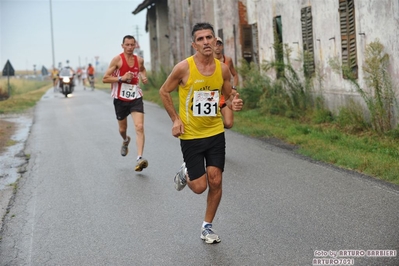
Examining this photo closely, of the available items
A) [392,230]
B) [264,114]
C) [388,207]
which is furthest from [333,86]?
[392,230]

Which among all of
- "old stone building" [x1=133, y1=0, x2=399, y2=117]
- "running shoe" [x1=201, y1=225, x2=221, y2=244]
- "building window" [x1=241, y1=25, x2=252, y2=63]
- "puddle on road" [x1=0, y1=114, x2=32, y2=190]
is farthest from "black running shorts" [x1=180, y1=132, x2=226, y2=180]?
"building window" [x1=241, y1=25, x2=252, y2=63]

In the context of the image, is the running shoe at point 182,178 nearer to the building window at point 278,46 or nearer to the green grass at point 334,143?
the green grass at point 334,143

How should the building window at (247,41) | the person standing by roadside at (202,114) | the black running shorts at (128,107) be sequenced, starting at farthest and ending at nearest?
the building window at (247,41) → the black running shorts at (128,107) → the person standing by roadside at (202,114)

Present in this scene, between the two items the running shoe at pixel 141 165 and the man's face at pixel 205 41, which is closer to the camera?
the man's face at pixel 205 41

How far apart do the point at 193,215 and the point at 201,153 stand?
1.19 meters

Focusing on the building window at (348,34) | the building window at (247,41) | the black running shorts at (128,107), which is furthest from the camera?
the building window at (247,41)

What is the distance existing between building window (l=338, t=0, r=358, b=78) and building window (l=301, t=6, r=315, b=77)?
1.73 metres

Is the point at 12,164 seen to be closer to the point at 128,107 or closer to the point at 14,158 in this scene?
the point at 14,158

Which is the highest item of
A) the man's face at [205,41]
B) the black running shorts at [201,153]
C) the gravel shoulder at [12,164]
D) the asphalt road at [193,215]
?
the man's face at [205,41]

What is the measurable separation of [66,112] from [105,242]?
1878 centimetres

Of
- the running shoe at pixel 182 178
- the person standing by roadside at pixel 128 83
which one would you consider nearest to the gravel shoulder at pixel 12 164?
the person standing by roadside at pixel 128 83

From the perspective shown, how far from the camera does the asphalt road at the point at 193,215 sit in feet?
19.9

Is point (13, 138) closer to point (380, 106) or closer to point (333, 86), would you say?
point (333, 86)

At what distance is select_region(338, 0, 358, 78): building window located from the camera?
1503cm
